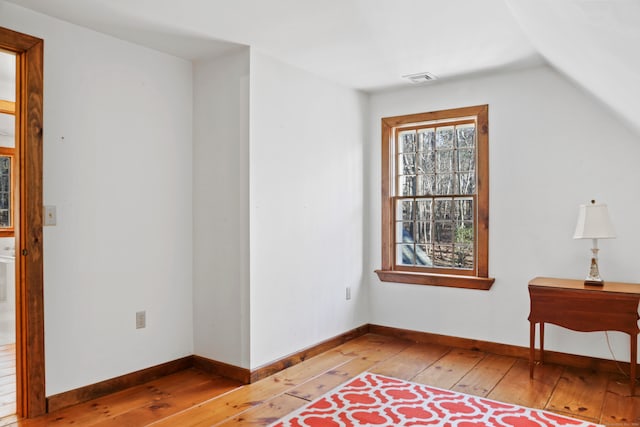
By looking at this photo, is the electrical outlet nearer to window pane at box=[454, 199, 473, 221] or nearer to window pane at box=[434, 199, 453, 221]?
window pane at box=[434, 199, 453, 221]

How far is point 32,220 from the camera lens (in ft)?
8.79

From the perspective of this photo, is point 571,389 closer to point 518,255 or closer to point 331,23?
point 518,255

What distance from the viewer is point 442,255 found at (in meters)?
4.27

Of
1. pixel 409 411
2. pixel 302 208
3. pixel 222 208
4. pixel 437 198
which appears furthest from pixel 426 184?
pixel 409 411

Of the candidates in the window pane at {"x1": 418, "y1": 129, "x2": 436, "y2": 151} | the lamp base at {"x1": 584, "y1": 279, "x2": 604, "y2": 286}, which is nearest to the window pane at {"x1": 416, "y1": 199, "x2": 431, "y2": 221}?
the window pane at {"x1": 418, "y1": 129, "x2": 436, "y2": 151}

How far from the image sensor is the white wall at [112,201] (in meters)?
2.79

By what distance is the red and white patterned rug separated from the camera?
8.62 ft

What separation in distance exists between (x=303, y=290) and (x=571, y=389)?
1983 millimetres

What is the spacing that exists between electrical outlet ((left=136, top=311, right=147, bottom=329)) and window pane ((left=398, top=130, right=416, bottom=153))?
2672 millimetres

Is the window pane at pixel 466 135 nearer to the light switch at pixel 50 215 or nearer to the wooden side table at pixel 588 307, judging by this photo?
the wooden side table at pixel 588 307

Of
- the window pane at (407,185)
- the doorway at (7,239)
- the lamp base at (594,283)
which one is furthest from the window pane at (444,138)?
the doorway at (7,239)

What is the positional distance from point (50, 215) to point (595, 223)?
3477mm

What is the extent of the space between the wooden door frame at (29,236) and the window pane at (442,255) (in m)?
3.09

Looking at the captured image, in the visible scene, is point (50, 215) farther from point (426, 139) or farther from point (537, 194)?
point (537, 194)
